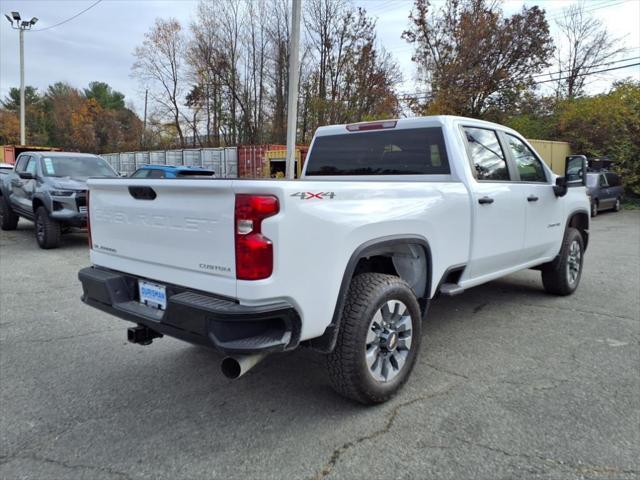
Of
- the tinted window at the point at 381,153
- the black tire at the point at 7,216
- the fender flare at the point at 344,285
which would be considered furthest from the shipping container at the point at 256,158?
the fender flare at the point at 344,285

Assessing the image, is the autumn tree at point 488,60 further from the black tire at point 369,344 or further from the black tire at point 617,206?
the black tire at point 369,344

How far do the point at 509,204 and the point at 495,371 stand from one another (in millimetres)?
1547

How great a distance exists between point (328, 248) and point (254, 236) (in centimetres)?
46

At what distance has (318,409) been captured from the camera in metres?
3.15

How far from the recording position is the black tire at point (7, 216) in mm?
11523

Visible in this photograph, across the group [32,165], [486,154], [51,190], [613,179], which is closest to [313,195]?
[486,154]

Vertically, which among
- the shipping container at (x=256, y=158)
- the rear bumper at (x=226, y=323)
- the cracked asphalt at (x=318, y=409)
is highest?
the shipping container at (x=256, y=158)

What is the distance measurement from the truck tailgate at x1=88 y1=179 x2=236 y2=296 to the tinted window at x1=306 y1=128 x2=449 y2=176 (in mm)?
2194

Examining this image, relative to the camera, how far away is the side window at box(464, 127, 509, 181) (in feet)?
14.0

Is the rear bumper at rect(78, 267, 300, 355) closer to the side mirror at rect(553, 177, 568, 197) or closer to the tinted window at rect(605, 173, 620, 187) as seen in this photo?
the side mirror at rect(553, 177, 568, 197)

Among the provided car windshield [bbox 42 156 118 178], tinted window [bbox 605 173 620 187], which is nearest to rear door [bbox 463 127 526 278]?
car windshield [bbox 42 156 118 178]

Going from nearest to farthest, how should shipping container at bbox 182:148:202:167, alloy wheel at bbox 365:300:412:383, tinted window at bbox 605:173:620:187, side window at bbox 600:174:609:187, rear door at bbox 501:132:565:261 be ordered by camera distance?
alloy wheel at bbox 365:300:412:383
rear door at bbox 501:132:565:261
side window at bbox 600:174:609:187
tinted window at bbox 605:173:620:187
shipping container at bbox 182:148:202:167

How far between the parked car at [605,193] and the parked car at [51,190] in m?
15.4

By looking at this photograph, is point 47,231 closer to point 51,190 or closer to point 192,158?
point 51,190
